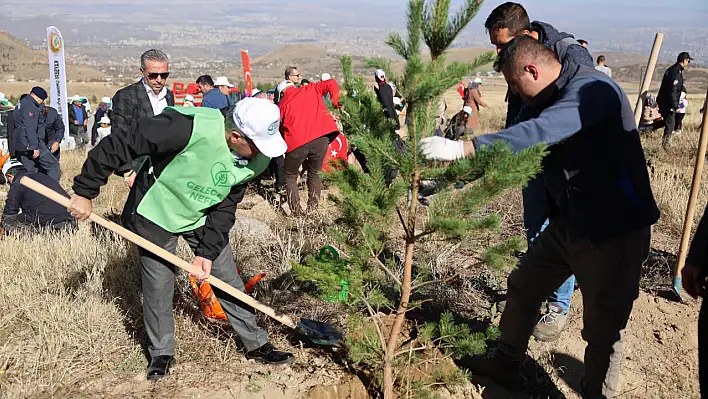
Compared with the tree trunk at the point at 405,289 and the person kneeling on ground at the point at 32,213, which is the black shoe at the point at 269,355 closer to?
the tree trunk at the point at 405,289

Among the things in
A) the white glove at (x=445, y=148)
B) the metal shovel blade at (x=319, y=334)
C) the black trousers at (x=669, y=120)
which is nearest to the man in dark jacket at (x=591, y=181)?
the white glove at (x=445, y=148)

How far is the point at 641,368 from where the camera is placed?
3.51 meters

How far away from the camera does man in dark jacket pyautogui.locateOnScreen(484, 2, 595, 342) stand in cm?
304

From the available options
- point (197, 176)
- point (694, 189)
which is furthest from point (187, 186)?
point (694, 189)

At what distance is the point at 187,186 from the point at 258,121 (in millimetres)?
571

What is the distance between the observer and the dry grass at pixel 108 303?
317 centimetres

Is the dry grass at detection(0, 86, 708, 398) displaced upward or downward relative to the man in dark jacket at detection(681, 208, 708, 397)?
downward

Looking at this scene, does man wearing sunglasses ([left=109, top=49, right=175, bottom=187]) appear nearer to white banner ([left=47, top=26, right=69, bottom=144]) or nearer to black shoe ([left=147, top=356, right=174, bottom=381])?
black shoe ([left=147, top=356, right=174, bottom=381])

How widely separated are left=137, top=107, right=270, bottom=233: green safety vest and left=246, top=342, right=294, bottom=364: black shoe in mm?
890

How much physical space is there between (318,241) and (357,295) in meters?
2.32

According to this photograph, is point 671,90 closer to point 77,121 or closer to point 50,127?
point 50,127

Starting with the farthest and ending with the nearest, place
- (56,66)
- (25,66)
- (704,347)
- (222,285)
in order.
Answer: (25,66) → (56,66) → (222,285) → (704,347)

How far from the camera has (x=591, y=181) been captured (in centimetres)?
252

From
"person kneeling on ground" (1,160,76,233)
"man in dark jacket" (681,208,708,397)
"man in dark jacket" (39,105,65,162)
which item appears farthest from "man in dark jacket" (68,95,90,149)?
"man in dark jacket" (681,208,708,397)
